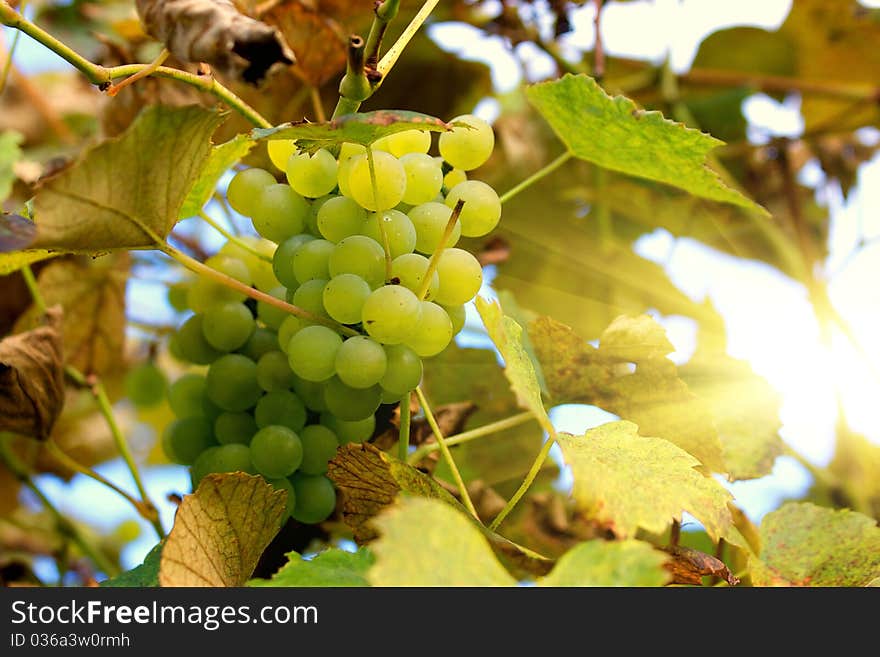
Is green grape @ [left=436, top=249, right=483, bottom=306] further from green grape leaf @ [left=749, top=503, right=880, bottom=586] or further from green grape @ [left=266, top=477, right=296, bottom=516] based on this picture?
green grape leaf @ [left=749, top=503, right=880, bottom=586]

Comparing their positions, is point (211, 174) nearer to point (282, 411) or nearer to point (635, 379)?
point (282, 411)

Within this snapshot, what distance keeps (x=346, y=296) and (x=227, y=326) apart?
0.19m

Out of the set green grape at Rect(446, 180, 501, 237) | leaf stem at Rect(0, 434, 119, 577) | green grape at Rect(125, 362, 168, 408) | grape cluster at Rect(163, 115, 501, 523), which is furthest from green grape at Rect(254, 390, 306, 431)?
green grape at Rect(125, 362, 168, 408)

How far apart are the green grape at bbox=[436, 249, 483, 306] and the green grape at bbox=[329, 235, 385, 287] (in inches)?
1.9

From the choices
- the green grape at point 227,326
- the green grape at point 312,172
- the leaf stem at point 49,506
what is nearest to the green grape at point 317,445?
the green grape at point 227,326

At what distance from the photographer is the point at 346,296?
610mm

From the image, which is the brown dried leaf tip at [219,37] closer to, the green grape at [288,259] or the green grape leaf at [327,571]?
the green grape at [288,259]

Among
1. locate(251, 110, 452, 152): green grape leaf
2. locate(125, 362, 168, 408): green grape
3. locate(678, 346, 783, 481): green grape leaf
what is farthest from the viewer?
locate(125, 362, 168, 408): green grape

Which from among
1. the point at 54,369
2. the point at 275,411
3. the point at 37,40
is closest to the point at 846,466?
the point at 275,411

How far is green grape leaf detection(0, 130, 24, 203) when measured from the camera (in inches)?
31.5

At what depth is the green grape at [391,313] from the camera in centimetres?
59

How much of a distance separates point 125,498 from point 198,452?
0.40 ft

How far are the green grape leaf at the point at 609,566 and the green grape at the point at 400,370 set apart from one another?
7.9 inches
